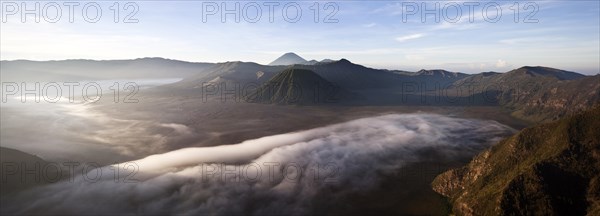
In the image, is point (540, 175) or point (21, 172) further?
point (21, 172)

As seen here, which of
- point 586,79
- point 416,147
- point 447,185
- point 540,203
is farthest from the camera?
point 586,79

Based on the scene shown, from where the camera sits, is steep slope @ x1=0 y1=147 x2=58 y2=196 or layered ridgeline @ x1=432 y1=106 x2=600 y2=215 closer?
layered ridgeline @ x1=432 y1=106 x2=600 y2=215

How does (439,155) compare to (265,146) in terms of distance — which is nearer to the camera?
(439,155)

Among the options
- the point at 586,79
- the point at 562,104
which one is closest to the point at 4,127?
the point at 562,104

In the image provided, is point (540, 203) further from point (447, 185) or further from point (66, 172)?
point (66, 172)

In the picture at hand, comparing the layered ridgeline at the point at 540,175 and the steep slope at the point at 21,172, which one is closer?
the layered ridgeline at the point at 540,175

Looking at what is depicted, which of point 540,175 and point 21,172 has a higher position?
point 540,175

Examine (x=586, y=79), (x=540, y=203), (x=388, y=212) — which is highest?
(x=586, y=79)

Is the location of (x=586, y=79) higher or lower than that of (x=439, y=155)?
higher
